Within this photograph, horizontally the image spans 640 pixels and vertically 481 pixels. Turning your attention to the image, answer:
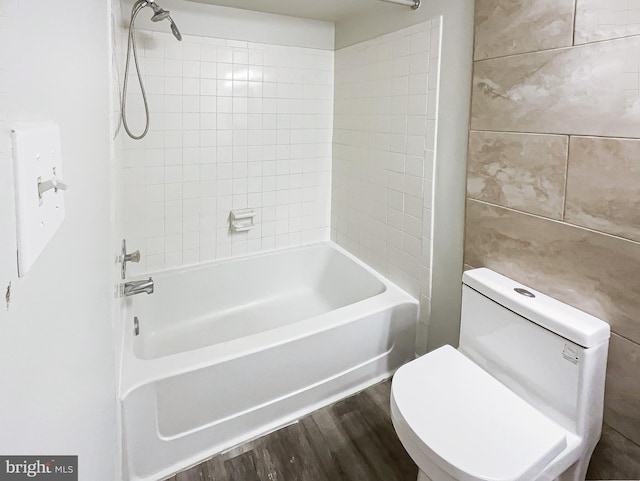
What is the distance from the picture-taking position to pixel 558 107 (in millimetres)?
1354

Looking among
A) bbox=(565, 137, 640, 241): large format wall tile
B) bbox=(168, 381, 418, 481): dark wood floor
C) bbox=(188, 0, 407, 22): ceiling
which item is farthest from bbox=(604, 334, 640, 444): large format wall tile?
bbox=(188, 0, 407, 22): ceiling

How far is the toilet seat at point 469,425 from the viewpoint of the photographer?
1095 millimetres

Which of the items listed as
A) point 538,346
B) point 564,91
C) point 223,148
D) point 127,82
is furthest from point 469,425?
point 127,82

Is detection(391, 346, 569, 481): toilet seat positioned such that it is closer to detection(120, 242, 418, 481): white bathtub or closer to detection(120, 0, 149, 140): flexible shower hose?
detection(120, 242, 418, 481): white bathtub

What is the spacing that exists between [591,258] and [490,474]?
2.54 feet

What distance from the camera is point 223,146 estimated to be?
96.6 inches

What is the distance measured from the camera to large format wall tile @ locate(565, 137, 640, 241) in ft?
3.87

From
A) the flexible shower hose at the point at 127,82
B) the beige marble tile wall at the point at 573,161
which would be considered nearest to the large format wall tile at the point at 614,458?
the beige marble tile wall at the point at 573,161

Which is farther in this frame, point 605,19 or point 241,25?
point 241,25

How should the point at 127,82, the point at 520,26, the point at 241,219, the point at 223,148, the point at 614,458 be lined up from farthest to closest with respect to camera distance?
the point at 241,219 → the point at 223,148 → the point at 127,82 → the point at 520,26 → the point at 614,458

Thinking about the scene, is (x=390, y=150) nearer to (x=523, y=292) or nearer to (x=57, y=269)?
(x=523, y=292)

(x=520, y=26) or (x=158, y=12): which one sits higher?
(x=158, y=12)

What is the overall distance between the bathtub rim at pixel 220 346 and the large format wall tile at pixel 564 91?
1.00 meters

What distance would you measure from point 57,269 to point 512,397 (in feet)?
4.59
